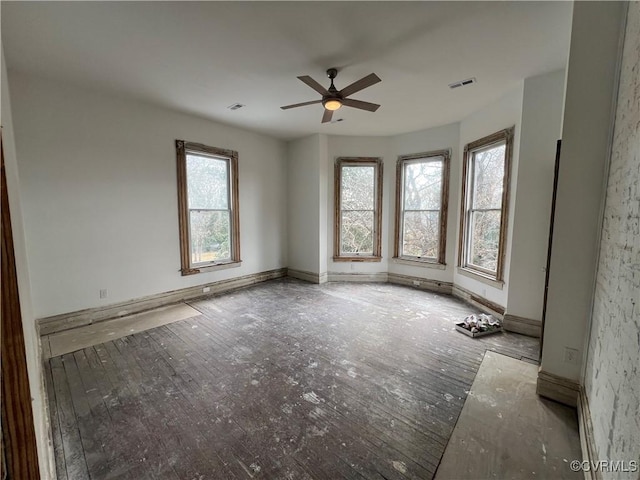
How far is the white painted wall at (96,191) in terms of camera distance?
3047 mm

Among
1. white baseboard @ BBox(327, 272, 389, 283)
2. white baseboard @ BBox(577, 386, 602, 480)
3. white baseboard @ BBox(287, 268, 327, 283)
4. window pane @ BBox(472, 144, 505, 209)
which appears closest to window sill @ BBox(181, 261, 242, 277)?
white baseboard @ BBox(287, 268, 327, 283)

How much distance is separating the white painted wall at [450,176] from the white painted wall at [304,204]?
1.41 metres

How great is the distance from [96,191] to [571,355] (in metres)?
5.06

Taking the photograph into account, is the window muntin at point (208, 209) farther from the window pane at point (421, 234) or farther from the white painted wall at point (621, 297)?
the white painted wall at point (621, 297)

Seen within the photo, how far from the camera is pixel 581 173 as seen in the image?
193cm

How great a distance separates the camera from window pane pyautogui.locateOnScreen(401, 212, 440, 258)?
496 cm

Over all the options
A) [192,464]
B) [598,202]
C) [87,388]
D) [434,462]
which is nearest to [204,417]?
[192,464]

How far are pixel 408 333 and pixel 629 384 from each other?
215 centimetres

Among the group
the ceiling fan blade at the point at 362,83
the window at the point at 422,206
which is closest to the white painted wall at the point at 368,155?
the window at the point at 422,206

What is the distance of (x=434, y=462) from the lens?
65.7 inches

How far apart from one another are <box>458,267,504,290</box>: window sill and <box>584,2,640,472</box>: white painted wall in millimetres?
1854

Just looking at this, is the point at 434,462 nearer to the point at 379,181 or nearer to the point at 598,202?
the point at 598,202

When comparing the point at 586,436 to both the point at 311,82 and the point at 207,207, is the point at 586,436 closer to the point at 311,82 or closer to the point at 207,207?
Answer: the point at 311,82

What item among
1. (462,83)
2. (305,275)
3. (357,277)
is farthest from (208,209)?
(462,83)
